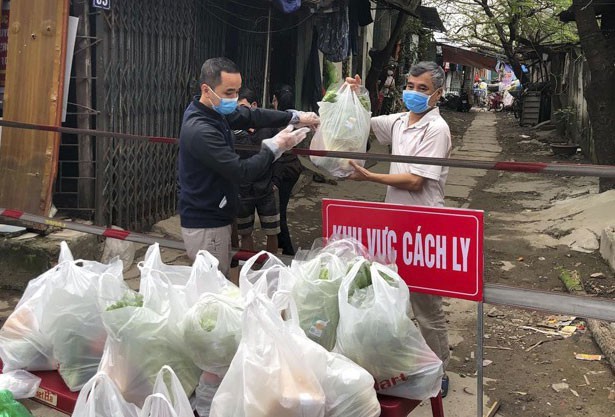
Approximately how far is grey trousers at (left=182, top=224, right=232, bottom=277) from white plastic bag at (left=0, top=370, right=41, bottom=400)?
110cm

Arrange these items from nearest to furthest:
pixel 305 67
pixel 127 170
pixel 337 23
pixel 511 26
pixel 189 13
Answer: pixel 127 170 → pixel 189 13 → pixel 337 23 → pixel 305 67 → pixel 511 26

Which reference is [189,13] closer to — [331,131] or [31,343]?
[331,131]

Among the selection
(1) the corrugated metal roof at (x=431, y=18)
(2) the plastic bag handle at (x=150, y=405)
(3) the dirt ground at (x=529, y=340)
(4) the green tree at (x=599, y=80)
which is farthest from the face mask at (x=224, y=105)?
(1) the corrugated metal roof at (x=431, y=18)

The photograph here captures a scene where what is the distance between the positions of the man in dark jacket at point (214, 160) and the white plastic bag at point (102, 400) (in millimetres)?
1237

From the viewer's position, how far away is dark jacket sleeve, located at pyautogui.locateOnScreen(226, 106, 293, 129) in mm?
3521

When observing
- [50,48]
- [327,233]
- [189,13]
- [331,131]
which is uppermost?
[189,13]

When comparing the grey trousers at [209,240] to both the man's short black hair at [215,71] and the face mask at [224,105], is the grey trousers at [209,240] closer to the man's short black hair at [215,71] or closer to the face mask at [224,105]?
the face mask at [224,105]

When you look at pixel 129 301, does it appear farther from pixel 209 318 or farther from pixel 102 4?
pixel 102 4

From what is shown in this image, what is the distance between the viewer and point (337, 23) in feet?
27.9

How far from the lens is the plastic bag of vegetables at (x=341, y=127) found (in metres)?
3.02

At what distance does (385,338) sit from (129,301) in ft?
2.97

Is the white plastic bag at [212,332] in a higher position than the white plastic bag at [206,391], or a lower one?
higher

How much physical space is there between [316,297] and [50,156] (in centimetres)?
416

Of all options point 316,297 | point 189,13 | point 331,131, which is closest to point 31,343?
point 316,297
